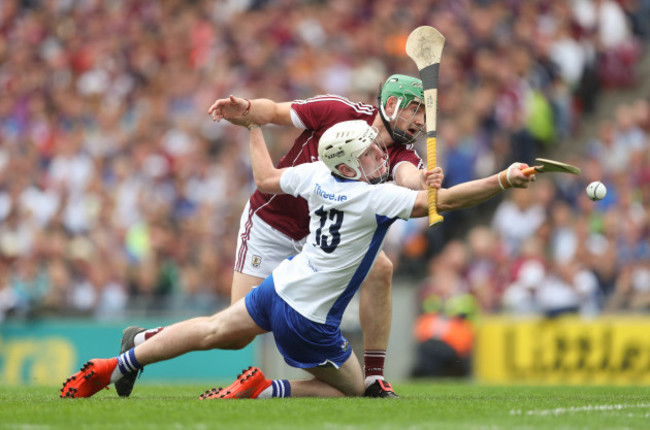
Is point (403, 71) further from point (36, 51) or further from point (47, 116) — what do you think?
point (36, 51)

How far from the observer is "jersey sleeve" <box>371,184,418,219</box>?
23.0 feet

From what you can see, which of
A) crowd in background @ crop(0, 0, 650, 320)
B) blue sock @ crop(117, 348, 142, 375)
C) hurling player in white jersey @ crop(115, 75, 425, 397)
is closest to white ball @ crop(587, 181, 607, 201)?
hurling player in white jersey @ crop(115, 75, 425, 397)

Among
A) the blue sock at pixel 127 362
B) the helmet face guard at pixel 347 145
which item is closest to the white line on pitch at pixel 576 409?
the helmet face guard at pixel 347 145

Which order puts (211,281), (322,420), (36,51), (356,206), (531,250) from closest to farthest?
1. (322,420)
2. (356,206)
3. (531,250)
4. (211,281)
5. (36,51)

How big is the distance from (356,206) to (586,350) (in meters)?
6.28

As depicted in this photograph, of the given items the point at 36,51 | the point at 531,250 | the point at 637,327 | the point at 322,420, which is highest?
the point at 36,51

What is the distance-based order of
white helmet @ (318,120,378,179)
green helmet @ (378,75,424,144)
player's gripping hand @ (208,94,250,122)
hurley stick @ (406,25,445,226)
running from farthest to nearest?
player's gripping hand @ (208,94,250,122) < green helmet @ (378,75,424,144) < hurley stick @ (406,25,445,226) < white helmet @ (318,120,378,179)

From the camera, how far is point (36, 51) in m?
21.1

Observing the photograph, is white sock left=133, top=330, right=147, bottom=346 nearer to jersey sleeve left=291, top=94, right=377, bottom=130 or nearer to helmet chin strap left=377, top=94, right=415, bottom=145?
jersey sleeve left=291, top=94, right=377, bottom=130

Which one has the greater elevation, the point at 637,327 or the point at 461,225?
the point at 461,225

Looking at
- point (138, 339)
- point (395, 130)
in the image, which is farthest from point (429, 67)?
point (138, 339)

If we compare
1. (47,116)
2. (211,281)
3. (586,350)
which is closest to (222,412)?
(586,350)

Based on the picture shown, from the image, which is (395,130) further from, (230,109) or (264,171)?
(230,109)

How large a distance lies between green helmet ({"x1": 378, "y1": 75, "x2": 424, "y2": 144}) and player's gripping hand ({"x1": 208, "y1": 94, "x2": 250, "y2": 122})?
97 centimetres
